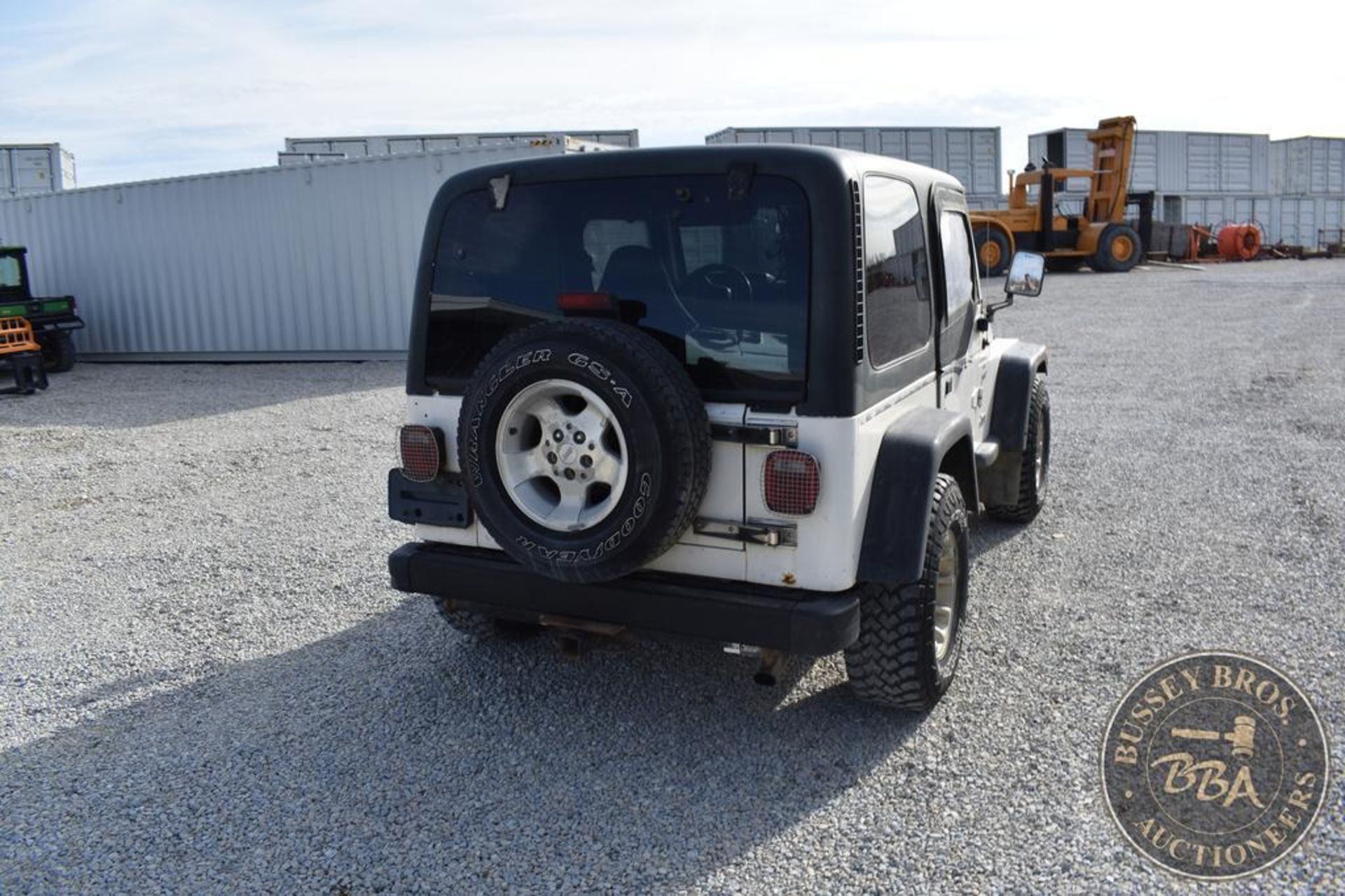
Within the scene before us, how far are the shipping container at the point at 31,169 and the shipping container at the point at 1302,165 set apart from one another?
3977cm

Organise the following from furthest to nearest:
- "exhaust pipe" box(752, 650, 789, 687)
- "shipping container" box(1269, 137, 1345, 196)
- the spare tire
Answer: "shipping container" box(1269, 137, 1345, 196), "exhaust pipe" box(752, 650, 789, 687), the spare tire

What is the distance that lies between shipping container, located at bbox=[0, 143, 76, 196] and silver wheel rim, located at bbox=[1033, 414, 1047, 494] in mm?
→ 25392

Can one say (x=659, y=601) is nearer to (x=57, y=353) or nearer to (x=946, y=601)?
(x=946, y=601)

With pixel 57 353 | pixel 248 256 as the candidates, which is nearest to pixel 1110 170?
pixel 248 256

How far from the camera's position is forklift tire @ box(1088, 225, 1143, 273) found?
27109 millimetres

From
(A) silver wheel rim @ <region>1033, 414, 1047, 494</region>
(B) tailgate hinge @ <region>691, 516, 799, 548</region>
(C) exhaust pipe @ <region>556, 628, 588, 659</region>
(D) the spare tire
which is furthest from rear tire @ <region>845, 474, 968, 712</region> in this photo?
(A) silver wheel rim @ <region>1033, 414, 1047, 494</region>

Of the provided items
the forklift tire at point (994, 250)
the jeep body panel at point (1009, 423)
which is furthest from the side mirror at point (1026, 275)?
the forklift tire at point (994, 250)

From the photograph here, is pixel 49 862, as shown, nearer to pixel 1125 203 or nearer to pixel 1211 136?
pixel 1125 203

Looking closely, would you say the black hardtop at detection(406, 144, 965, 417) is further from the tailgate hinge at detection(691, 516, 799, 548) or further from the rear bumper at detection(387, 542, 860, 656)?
the rear bumper at detection(387, 542, 860, 656)

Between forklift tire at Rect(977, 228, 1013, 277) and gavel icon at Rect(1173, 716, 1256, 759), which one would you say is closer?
gavel icon at Rect(1173, 716, 1256, 759)

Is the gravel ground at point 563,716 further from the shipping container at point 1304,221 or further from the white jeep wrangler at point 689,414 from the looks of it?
the shipping container at point 1304,221

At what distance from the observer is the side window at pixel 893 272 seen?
3.56 meters

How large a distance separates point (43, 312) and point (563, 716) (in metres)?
15.4

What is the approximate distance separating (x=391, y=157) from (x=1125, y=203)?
20207 mm
